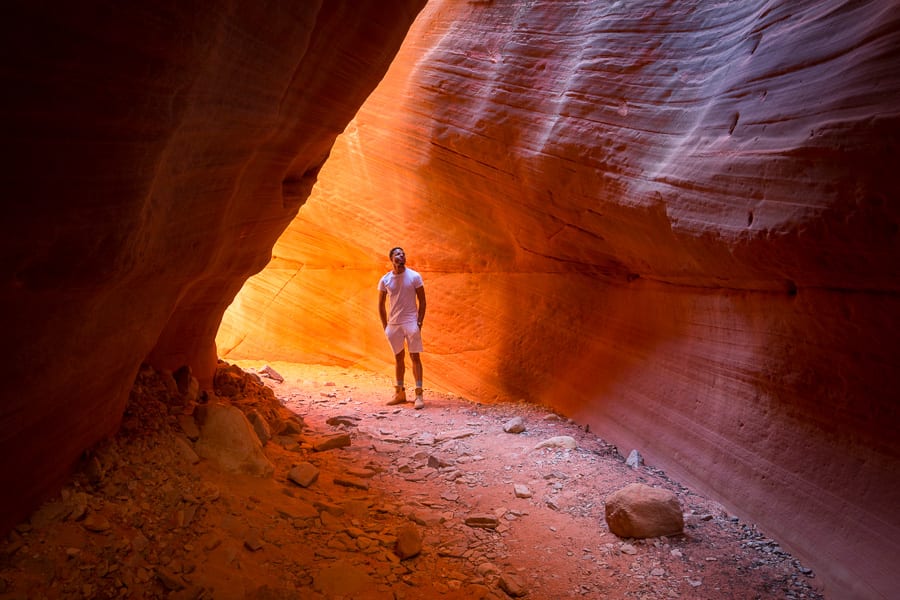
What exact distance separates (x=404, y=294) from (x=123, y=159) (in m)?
5.25

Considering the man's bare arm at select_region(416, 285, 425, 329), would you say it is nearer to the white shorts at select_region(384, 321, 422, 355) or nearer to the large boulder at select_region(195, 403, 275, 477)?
the white shorts at select_region(384, 321, 422, 355)

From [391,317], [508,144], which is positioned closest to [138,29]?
[508,144]

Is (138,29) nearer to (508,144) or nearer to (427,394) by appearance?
(508,144)

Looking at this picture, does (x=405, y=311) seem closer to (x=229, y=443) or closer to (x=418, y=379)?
(x=418, y=379)

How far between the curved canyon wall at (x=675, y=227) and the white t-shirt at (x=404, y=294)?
3.11 feet

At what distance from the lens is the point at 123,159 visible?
2.12 meters

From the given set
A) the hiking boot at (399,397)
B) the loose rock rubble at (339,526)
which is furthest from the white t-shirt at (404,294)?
the loose rock rubble at (339,526)

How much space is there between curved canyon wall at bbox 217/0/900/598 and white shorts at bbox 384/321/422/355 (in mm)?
948

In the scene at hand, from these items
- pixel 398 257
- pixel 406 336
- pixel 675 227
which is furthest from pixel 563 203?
pixel 406 336

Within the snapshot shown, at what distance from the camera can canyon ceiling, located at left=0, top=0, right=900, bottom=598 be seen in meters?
2.09

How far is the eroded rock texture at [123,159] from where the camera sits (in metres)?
1.83

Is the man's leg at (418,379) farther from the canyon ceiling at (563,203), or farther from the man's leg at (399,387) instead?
the canyon ceiling at (563,203)

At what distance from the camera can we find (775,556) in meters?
3.64

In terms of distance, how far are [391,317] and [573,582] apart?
4.64 m
